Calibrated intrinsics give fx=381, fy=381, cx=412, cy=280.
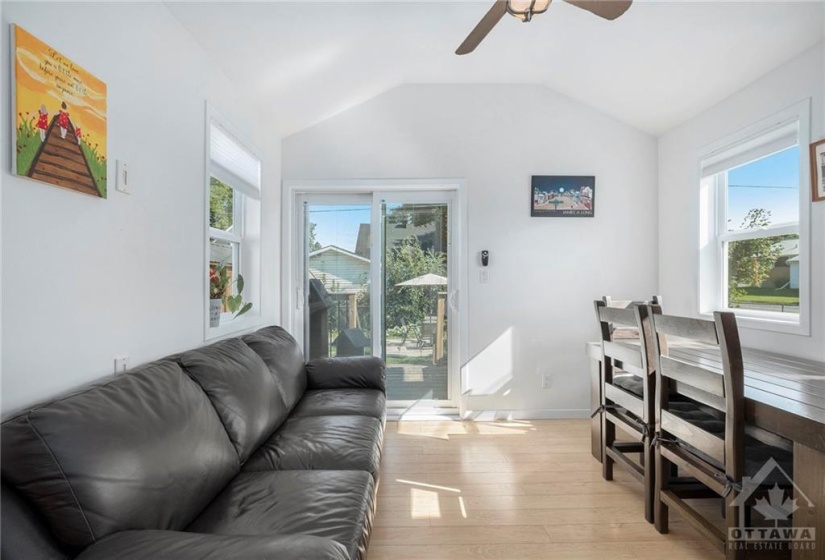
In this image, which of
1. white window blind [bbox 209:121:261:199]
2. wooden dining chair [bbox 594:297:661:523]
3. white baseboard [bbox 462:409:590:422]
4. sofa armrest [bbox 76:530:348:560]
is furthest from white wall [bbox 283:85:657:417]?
sofa armrest [bbox 76:530:348:560]

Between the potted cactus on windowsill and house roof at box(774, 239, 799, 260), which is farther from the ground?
house roof at box(774, 239, 799, 260)

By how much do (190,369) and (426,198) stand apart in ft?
8.20

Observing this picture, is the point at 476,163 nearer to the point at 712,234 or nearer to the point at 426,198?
the point at 426,198

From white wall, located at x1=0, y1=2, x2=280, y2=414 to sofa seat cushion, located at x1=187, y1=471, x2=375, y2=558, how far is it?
2.17ft

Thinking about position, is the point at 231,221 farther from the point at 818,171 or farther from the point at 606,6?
the point at 818,171

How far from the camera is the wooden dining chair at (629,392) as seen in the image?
1.91 meters

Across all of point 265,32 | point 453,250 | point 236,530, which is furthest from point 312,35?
point 236,530

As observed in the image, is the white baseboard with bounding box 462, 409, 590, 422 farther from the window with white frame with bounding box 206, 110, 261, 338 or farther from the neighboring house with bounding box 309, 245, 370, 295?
the window with white frame with bounding box 206, 110, 261, 338

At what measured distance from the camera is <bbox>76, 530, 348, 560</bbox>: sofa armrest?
2.77ft

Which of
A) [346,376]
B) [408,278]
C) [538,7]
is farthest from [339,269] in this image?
[538,7]

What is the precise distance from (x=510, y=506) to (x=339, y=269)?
2.38m

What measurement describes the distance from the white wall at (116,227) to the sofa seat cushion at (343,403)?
77 cm

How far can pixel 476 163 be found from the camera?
3.47 meters

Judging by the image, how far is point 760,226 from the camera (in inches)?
102
